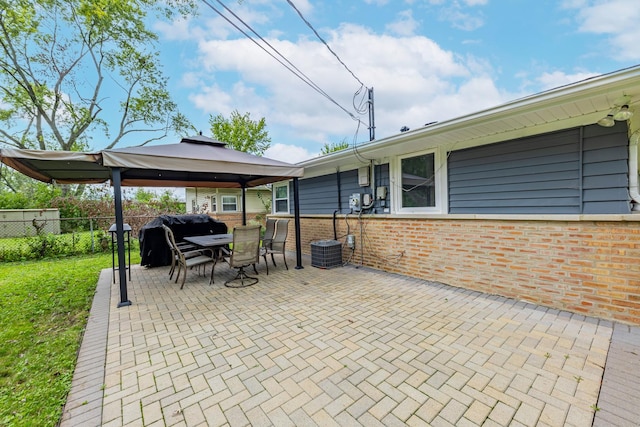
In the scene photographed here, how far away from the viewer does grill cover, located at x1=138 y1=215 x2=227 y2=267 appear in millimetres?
6273

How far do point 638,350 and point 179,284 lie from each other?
6.05 metres

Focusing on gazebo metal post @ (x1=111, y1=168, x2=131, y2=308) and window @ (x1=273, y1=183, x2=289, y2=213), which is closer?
gazebo metal post @ (x1=111, y1=168, x2=131, y2=308)

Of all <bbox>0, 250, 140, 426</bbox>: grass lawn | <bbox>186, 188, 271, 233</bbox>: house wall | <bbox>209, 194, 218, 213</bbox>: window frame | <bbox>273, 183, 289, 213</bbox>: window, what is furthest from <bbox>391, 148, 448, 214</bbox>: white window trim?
<bbox>209, 194, 218, 213</bbox>: window frame

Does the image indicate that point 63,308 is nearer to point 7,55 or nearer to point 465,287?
point 465,287

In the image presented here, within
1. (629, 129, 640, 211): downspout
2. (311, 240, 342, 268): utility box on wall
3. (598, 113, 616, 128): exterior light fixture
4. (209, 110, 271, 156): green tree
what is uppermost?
(209, 110, 271, 156): green tree

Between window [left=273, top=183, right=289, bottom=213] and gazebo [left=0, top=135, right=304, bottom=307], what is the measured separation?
255cm

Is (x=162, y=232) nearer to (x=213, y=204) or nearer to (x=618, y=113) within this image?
(x=618, y=113)

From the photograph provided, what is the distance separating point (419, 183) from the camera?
5.10 metres

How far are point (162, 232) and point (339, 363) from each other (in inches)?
228

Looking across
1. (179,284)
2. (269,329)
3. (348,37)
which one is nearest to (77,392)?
(269,329)

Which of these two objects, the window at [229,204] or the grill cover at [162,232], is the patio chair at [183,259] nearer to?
the grill cover at [162,232]

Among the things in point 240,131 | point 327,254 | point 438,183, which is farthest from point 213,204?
point 438,183

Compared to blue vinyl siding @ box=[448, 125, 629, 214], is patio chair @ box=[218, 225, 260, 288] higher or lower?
lower

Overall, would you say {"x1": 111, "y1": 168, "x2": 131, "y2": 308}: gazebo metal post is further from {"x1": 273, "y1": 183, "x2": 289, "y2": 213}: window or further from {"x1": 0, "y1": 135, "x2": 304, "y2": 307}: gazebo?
{"x1": 273, "y1": 183, "x2": 289, "y2": 213}: window
